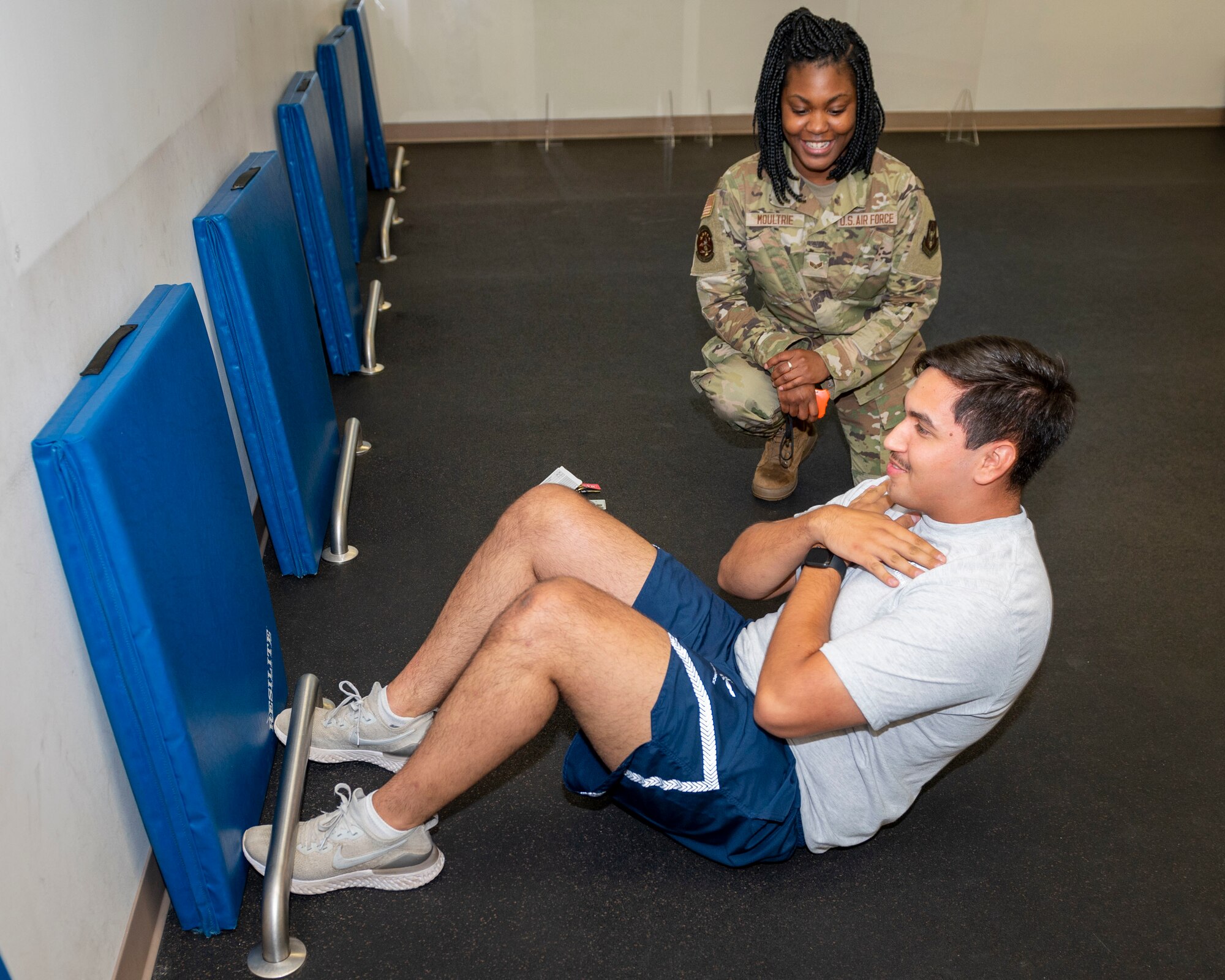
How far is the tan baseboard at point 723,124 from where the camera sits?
6.65 meters

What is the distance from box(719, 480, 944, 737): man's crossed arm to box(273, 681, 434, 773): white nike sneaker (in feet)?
2.14

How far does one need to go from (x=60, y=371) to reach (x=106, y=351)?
119mm

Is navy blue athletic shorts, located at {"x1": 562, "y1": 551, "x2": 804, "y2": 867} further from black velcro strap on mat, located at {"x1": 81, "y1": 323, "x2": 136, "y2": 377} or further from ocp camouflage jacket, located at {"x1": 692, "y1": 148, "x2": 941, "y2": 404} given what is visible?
ocp camouflage jacket, located at {"x1": 692, "y1": 148, "x2": 941, "y2": 404}

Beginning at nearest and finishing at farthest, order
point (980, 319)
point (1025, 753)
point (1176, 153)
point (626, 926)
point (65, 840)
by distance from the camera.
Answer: point (65, 840) → point (626, 926) → point (1025, 753) → point (980, 319) → point (1176, 153)

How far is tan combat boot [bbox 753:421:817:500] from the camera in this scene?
2.92 metres

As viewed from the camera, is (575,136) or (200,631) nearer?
(200,631)

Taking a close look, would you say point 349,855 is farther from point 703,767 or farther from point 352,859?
point 703,767

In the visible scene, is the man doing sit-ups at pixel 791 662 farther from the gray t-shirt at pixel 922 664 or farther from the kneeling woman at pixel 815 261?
the kneeling woman at pixel 815 261

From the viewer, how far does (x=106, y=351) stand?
158cm

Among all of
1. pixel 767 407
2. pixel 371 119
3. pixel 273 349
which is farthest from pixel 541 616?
pixel 371 119

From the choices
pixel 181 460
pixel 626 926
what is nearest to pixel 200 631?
pixel 181 460

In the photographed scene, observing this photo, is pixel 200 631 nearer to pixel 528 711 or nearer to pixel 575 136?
pixel 528 711

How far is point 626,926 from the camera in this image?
1.71 meters

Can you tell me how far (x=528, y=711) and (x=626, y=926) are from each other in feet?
1.37
